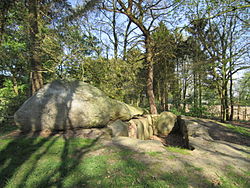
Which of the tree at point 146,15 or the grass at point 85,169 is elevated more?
the tree at point 146,15

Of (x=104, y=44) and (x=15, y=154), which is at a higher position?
(x=104, y=44)

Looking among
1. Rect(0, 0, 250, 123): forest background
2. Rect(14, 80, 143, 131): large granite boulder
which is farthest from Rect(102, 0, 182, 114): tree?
Rect(14, 80, 143, 131): large granite boulder

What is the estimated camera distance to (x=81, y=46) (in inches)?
251

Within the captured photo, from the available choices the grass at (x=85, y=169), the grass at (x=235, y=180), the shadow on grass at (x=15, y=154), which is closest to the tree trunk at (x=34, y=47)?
the shadow on grass at (x=15, y=154)

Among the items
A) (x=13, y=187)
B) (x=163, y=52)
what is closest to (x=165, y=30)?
(x=163, y=52)

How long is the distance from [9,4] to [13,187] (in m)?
6.45

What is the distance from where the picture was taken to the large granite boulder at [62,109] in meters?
4.27

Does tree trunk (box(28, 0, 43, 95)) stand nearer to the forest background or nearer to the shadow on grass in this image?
the forest background

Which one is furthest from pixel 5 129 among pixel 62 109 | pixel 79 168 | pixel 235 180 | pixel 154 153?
pixel 235 180

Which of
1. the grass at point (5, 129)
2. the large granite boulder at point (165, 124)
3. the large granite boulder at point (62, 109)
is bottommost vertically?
the large granite boulder at point (165, 124)

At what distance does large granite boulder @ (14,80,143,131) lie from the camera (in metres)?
4.27

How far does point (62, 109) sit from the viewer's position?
443cm

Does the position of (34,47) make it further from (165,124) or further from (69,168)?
(165,124)

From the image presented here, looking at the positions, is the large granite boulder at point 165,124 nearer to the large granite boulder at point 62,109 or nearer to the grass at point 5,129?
the large granite boulder at point 62,109
